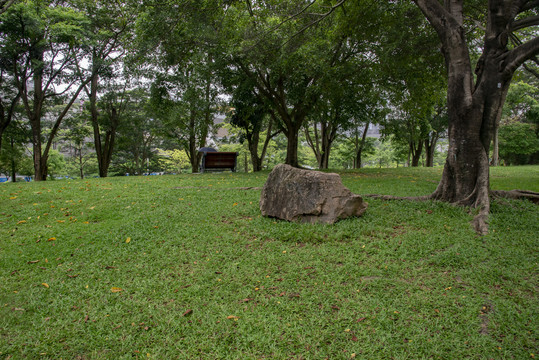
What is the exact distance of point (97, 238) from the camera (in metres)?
4.52

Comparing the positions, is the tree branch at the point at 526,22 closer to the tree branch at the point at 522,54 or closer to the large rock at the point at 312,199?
the tree branch at the point at 522,54

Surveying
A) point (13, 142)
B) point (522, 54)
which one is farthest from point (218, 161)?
point (13, 142)

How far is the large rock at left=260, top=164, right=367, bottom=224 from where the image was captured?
4848mm

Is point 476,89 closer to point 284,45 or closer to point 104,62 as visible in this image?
point 284,45

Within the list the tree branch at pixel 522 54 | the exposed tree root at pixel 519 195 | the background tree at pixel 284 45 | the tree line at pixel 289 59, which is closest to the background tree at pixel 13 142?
the tree line at pixel 289 59

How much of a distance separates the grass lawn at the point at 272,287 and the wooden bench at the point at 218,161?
36.9 ft

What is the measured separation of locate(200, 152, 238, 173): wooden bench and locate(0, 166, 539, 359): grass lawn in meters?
11.2

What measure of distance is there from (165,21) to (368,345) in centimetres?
956

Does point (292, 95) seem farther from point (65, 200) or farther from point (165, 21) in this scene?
point (65, 200)

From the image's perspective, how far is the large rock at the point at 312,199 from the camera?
191 inches

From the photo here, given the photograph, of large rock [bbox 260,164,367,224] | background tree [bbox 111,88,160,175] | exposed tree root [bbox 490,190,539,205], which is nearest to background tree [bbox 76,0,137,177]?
background tree [bbox 111,88,160,175]

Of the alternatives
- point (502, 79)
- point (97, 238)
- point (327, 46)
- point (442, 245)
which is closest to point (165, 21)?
point (327, 46)

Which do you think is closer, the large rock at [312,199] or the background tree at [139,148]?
the large rock at [312,199]

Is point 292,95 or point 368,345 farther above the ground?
point 292,95
